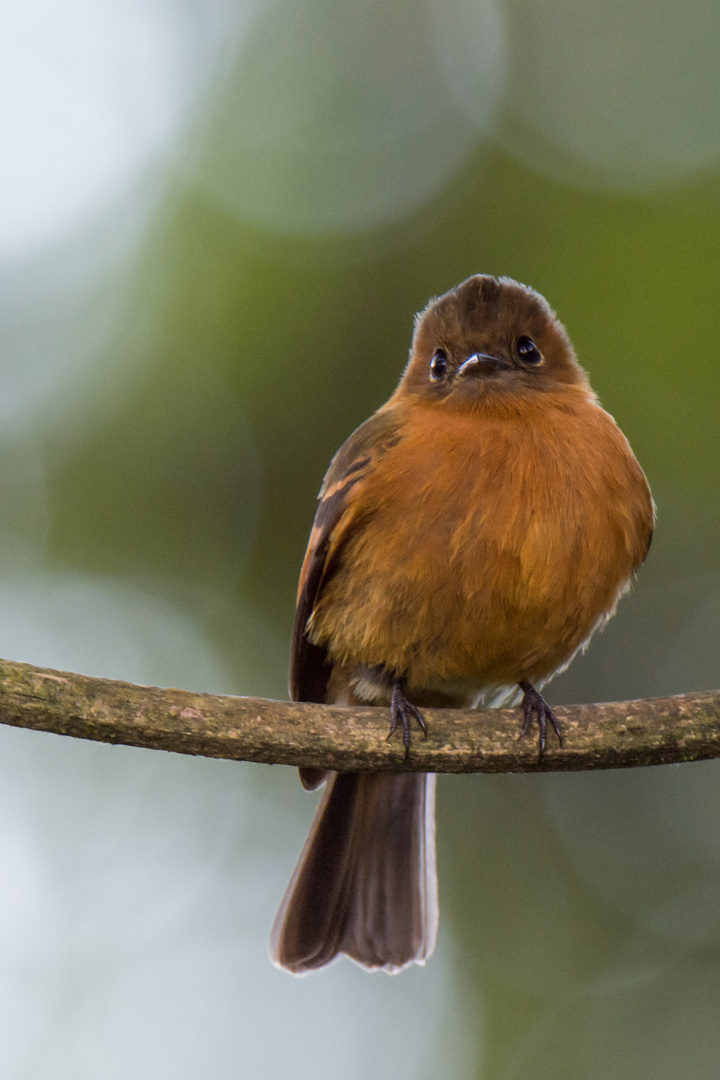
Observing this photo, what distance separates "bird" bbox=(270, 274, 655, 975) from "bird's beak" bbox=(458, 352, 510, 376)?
0.4 inches

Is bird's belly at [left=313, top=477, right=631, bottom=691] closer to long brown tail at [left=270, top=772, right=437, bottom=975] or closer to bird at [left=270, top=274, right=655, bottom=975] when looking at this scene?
bird at [left=270, top=274, right=655, bottom=975]

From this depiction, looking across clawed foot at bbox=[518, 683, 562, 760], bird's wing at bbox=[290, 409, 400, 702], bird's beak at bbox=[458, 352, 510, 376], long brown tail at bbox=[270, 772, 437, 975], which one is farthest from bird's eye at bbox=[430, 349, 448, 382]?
long brown tail at bbox=[270, 772, 437, 975]

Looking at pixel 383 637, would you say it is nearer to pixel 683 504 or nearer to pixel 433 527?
A: pixel 433 527

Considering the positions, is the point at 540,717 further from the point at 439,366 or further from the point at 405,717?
the point at 439,366

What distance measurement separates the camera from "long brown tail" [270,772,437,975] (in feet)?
16.2

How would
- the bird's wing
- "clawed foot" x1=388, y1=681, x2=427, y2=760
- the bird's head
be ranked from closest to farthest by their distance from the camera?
"clawed foot" x1=388, y1=681, x2=427, y2=760
the bird's wing
the bird's head

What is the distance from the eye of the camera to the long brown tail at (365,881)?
493 cm

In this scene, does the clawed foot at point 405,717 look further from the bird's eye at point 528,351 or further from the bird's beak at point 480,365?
the bird's eye at point 528,351

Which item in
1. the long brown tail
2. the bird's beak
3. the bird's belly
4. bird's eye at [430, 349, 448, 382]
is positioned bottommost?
the long brown tail

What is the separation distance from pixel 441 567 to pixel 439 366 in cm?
112

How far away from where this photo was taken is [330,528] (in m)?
4.72

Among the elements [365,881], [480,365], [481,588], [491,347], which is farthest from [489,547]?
[365,881]

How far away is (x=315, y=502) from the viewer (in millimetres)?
6801

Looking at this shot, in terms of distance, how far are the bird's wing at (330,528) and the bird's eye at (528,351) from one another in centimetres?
63
